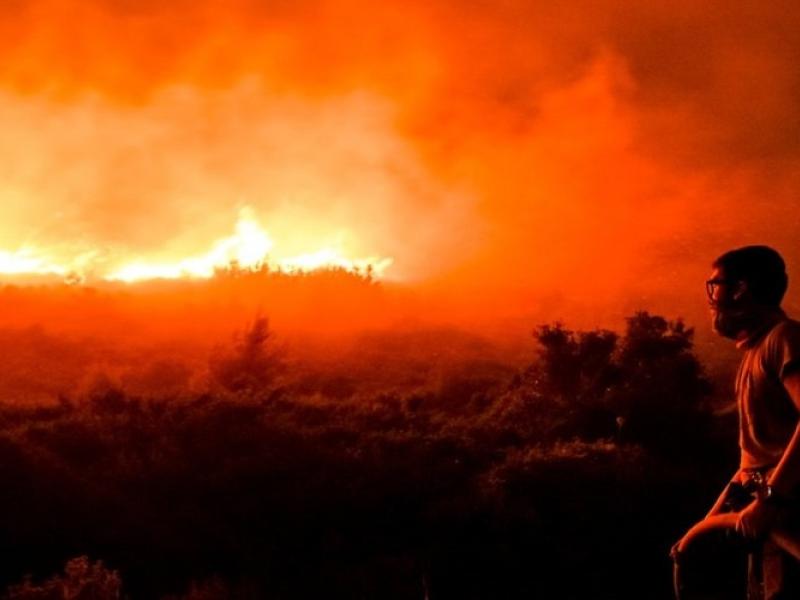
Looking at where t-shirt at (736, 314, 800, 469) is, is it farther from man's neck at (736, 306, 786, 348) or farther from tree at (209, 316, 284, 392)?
tree at (209, 316, 284, 392)

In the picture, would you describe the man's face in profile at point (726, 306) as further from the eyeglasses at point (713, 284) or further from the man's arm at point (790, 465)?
the man's arm at point (790, 465)

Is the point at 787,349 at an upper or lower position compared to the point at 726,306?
lower

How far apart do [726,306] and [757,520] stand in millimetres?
1061

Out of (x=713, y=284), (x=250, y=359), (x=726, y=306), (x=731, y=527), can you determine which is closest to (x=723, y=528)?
(x=731, y=527)

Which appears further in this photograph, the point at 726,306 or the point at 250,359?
the point at 250,359

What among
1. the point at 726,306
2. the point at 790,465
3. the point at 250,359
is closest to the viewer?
the point at 790,465

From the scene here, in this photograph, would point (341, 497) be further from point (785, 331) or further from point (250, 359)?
point (250, 359)

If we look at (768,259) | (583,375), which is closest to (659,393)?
(583,375)


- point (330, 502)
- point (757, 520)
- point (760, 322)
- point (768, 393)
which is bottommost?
point (330, 502)

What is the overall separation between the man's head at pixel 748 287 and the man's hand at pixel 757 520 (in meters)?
0.87

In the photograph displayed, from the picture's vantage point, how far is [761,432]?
149 inches

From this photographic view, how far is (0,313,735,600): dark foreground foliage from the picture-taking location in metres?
8.86

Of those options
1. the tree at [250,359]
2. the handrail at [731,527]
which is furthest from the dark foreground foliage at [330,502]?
the tree at [250,359]

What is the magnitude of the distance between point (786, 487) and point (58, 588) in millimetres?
6096
